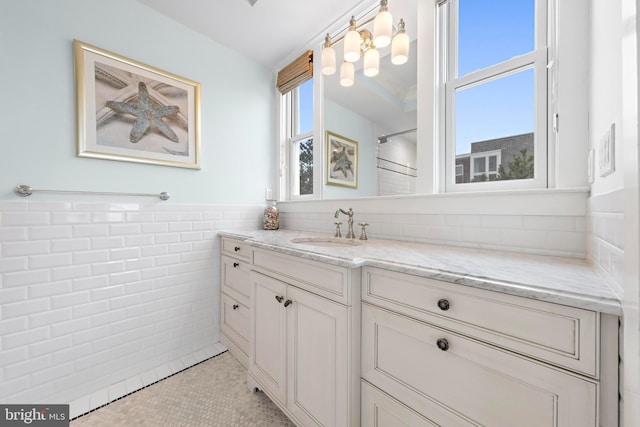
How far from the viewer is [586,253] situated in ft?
3.10

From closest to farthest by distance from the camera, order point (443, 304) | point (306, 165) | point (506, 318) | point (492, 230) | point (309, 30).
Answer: point (506, 318)
point (443, 304)
point (492, 230)
point (309, 30)
point (306, 165)

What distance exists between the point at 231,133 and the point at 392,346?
6.62 ft

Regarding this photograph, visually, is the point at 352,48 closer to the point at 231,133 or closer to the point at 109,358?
the point at 231,133

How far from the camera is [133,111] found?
1.66 meters

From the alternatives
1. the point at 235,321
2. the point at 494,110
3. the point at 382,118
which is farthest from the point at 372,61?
the point at 235,321

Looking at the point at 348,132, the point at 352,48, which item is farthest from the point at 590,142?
the point at 348,132

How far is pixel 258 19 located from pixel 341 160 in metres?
1.22

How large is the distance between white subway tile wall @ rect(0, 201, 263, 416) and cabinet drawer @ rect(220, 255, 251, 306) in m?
0.11

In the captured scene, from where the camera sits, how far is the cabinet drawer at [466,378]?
1.86 ft

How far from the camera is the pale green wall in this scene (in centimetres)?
132

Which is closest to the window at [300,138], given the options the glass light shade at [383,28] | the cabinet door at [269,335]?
the glass light shade at [383,28]

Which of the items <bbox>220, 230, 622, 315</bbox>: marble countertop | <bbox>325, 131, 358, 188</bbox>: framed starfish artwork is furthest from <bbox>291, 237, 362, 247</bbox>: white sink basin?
<bbox>325, 131, 358, 188</bbox>: framed starfish artwork

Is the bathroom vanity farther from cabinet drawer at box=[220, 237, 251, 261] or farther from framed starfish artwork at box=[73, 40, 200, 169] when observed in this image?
framed starfish artwork at box=[73, 40, 200, 169]

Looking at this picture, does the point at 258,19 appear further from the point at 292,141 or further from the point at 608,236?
the point at 608,236
